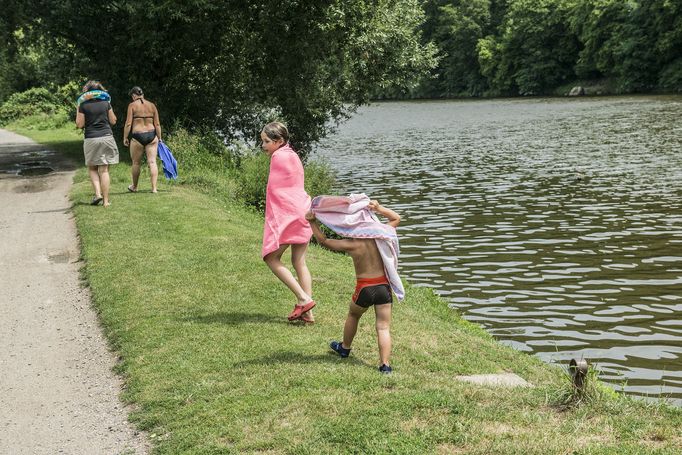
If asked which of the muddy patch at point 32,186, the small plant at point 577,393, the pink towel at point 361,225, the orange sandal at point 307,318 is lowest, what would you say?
the muddy patch at point 32,186

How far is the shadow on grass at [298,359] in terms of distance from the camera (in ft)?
22.8

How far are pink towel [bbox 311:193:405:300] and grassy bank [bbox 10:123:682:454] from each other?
3.07ft

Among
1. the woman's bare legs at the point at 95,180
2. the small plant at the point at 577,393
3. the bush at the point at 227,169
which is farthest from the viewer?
the bush at the point at 227,169

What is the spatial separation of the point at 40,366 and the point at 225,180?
12.3 metres

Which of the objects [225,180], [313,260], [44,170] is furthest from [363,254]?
[44,170]

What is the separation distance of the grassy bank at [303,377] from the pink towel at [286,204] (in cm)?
94

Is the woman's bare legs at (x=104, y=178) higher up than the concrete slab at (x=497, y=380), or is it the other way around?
the woman's bare legs at (x=104, y=178)

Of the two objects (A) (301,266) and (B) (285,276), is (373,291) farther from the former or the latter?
(A) (301,266)

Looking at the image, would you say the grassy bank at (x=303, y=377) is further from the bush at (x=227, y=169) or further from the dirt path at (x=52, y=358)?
the bush at (x=227, y=169)

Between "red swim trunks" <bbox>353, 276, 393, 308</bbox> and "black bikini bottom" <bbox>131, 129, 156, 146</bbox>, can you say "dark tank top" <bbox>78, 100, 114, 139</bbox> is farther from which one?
"red swim trunks" <bbox>353, 276, 393, 308</bbox>

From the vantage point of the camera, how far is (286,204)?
803cm

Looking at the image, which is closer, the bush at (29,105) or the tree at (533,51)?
the bush at (29,105)

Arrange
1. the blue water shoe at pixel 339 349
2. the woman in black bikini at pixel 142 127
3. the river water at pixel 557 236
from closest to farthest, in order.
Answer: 1. the blue water shoe at pixel 339 349
2. the river water at pixel 557 236
3. the woman in black bikini at pixel 142 127

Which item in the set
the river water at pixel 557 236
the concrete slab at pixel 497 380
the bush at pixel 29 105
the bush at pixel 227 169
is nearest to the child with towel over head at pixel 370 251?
the concrete slab at pixel 497 380
